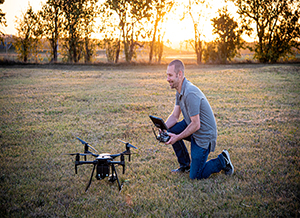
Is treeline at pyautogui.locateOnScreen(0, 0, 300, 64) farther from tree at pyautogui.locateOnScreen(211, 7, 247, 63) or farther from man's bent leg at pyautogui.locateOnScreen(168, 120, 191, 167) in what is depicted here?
man's bent leg at pyautogui.locateOnScreen(168, 120, 191, 167)

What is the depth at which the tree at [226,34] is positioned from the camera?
89.1 ft

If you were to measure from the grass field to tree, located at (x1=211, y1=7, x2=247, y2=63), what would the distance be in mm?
18865

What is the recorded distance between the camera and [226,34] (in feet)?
90.1

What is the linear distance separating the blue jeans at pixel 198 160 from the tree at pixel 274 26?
26.1 meters

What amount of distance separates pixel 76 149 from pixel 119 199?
224 cm

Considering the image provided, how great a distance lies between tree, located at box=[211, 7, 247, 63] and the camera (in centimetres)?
2717

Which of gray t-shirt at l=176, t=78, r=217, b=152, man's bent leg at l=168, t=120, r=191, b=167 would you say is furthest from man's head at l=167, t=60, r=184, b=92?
man's bent leg at l=168, t=120, r=191, b=167

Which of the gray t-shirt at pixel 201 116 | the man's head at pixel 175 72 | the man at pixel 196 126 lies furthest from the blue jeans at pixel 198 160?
the man's head at pixel 175 72

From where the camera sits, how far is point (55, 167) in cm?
467

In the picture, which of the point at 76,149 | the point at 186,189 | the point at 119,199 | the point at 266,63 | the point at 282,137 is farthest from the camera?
the point at 266,63

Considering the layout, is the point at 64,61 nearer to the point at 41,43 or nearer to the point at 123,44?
the point at 41,43

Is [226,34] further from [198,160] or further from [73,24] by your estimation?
[198,160]

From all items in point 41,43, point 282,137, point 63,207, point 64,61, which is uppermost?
point 41,43

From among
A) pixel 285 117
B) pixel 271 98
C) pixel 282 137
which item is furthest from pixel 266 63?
pixel 282 137
